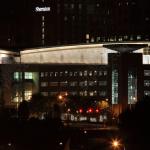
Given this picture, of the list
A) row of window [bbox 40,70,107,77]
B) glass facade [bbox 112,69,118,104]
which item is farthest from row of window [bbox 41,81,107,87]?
glass facade [bbox 112,69,118,104]

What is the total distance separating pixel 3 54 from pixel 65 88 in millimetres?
10020

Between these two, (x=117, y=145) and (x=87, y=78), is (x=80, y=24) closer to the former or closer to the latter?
(x=87, y=78)

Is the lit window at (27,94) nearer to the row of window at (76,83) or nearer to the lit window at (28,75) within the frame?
the lit window at (28,75)

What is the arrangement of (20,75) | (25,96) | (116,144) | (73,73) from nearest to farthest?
(116,144), (25,96), (20,75), (73,73)

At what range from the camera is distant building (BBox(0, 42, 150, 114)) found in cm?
8362

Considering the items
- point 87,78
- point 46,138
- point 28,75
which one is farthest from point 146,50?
point 46,138

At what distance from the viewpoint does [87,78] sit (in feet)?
284

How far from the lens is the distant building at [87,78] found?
274ft

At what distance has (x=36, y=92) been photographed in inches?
3337

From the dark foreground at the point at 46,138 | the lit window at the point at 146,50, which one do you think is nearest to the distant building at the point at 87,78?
the lit window at the point at 146,50

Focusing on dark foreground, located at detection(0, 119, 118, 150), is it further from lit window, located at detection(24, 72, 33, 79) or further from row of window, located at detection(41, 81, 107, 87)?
row of window, located at detection(41, 81, 107, 87)

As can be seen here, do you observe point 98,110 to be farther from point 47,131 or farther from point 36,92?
point 47,131

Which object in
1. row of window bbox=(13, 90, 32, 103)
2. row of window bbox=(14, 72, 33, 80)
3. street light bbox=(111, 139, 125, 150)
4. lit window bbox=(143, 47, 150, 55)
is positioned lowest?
street light bbox=(111, 139, 125, 150)

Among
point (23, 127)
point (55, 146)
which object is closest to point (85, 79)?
point (23, 127)
